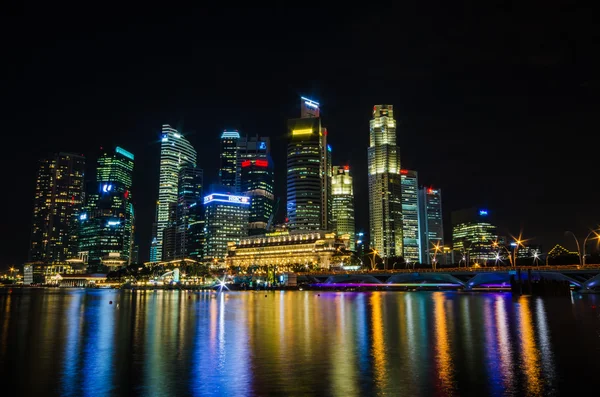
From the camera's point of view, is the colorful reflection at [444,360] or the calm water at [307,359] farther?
the colorful reflection at [444,360]

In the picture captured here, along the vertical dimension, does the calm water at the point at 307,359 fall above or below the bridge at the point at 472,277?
below

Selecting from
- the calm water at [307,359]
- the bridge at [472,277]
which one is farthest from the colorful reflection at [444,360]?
the bridge at [472,277]

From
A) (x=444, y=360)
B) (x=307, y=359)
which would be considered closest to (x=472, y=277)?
(x=444, y=360)

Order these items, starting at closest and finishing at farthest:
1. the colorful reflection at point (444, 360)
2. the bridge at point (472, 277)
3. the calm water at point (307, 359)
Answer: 1. the calm water at point (307, 359)
2. the colorful reflection at point (444, 360)
3. the bridge at point (472, 277)

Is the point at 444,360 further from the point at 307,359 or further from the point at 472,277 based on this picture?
the point at 472,277

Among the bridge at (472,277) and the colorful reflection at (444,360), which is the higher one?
the bridge at (472,277)

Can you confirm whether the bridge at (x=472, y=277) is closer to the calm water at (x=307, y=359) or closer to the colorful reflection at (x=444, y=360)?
the calm water at (x=307, y=359)

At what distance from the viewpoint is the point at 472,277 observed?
157m

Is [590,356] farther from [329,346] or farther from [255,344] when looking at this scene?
[255,344]

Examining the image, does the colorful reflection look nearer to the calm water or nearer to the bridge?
the calm water

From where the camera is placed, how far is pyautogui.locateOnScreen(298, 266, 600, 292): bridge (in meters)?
116

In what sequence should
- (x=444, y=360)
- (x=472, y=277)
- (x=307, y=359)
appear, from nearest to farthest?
(x=444, y=360) < (x=307, y=359) < (x=472, y=277)

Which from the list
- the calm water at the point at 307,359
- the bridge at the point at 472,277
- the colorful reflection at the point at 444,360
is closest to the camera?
the calm water at the point at 307,359

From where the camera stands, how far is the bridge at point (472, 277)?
115625mm
